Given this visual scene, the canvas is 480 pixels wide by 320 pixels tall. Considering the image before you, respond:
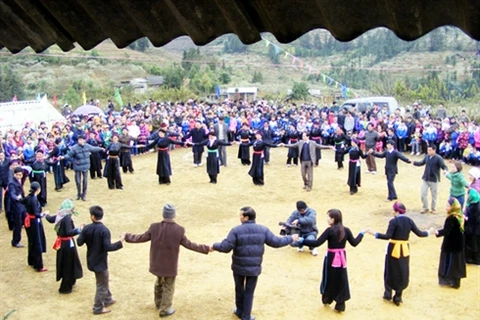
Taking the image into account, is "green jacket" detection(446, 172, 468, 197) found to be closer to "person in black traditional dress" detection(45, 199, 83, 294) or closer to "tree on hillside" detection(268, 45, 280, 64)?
"person in black traditional dress" detection(45, 199, 83, 294)

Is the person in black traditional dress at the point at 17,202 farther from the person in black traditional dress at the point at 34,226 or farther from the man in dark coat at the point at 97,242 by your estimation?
the man in dark coat at the point at 97,242

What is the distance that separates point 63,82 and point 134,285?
148 ft

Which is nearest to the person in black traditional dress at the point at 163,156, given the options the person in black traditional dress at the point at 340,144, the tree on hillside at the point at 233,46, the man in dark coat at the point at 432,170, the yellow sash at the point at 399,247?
the person in black traditional dress at the point at 340,144

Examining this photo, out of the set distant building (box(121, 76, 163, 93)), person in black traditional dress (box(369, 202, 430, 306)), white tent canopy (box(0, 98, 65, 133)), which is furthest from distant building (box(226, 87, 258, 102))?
person in black traditional dress (box(369, 202, 430, 306))

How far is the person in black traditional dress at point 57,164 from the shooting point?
1639 centimetres

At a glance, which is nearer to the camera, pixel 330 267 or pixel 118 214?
pixel 330 267

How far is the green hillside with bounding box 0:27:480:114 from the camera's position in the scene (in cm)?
4447

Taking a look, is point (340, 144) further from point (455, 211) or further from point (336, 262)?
point (336, 262)

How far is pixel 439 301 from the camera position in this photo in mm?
8906

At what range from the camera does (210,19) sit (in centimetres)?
366

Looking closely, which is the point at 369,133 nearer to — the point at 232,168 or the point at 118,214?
the point at 232,168

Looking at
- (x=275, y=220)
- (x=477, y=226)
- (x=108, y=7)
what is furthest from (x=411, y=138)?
(x=108, y=7)

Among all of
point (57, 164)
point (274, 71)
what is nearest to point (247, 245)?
point (57, 164)

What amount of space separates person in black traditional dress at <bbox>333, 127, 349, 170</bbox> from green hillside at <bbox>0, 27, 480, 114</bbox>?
22649 mm
